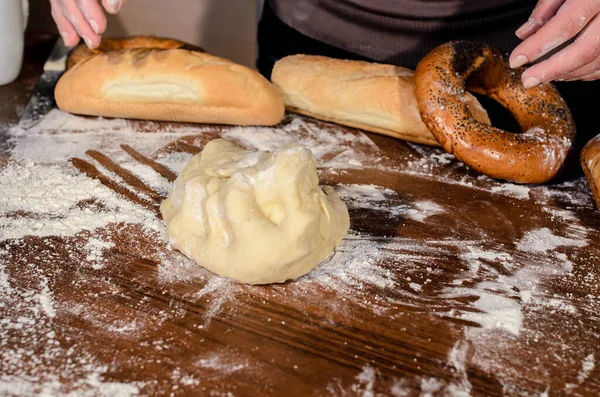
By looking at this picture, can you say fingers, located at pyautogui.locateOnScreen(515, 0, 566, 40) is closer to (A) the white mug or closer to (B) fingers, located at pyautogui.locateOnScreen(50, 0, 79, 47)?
(B) fingers, located at pyautogui.locateOnScreen(50, 0, 79, 47)

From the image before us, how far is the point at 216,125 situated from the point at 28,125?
0.54 m

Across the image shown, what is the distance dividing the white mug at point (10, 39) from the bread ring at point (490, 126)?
4.13 feet

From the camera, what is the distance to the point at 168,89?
5.83ft

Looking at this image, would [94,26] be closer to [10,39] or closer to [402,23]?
[10,39]

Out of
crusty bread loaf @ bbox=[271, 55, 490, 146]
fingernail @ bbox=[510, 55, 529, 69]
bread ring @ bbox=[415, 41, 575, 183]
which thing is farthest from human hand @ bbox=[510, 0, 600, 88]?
crusty bread loaf @ bbox=[271, 55, 490, 146]

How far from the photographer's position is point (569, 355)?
1114 mm

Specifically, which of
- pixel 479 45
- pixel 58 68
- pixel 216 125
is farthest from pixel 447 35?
pixel 58 68

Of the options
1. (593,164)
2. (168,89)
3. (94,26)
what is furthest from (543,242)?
(94,26)

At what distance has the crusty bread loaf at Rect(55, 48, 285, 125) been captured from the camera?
176 centimetres

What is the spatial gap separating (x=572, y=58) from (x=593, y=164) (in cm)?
30

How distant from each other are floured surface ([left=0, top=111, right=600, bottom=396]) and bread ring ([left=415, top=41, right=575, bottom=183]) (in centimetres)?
8

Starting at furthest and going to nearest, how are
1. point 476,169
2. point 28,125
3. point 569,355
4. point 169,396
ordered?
1. point 28,125
2. point 476,169
3. point 569,355
4. point 169,396

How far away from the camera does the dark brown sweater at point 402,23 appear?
190 cm

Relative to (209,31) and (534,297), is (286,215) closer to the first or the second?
(534,297)
